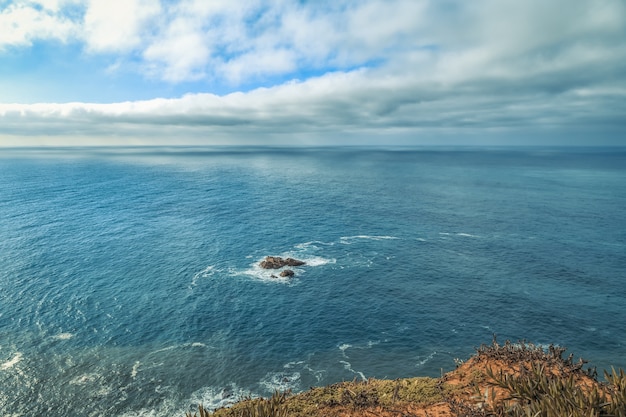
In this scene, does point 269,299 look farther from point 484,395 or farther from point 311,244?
point 484,395

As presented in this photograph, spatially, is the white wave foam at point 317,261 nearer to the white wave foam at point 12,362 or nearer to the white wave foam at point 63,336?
the white wave foam at point 63,336

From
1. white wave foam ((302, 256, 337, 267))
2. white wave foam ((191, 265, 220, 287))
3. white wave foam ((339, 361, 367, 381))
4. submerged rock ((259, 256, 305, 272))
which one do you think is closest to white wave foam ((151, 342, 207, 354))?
white wave foam ((191, 265, 220, 287))

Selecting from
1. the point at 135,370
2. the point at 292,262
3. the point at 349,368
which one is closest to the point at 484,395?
the point at 349,368

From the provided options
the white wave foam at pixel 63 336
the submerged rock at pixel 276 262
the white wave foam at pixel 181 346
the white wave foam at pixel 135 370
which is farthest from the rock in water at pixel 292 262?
the white wave foam at pixel 63 336

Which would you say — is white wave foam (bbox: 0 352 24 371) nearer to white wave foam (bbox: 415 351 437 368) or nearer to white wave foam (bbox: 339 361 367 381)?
white wave foam (bbox: 339 361 367 381)

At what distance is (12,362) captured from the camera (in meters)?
50.7

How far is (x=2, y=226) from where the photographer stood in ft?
359

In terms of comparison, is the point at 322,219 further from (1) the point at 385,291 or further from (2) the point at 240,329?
(2) the point at 240,329

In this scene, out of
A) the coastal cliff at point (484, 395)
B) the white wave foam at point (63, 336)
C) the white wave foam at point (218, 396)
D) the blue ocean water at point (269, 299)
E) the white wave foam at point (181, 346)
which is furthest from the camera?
the white wave foam at point (63, 336)

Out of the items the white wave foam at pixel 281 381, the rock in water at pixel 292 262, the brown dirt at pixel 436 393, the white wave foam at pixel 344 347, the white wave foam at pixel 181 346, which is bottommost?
the white wave foam at pixel 281 381

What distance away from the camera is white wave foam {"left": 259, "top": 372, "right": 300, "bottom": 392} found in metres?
46.7

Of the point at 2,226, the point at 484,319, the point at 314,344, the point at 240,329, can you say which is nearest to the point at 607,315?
the point at 484,319

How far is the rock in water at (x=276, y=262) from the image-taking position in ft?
273

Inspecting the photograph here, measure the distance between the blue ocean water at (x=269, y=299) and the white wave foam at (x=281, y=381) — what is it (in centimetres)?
25
